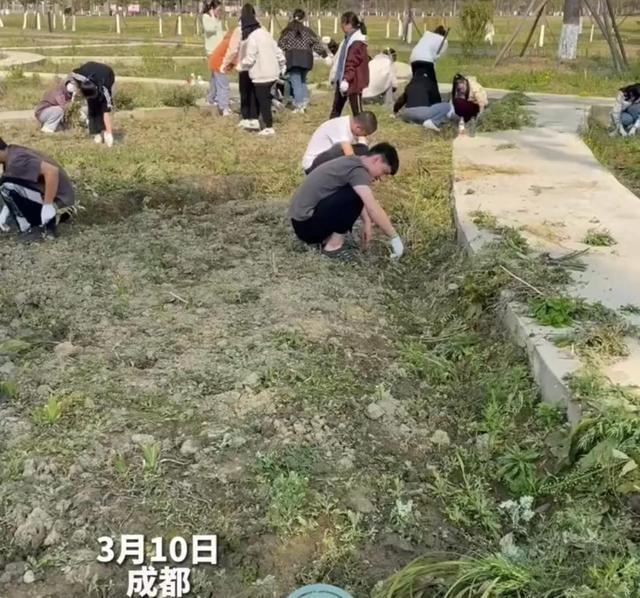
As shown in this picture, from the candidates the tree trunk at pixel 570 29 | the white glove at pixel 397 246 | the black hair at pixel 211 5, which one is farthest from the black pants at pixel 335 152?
the tree trunk at pixel 570 29

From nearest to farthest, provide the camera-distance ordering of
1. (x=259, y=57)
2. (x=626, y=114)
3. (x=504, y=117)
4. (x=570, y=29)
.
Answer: (x=259, y=57)
(x=504, y=117)
(x=626, y=114)
(x=570, y=29)

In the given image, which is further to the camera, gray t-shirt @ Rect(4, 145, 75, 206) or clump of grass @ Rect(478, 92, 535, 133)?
clump of grass @ Rect(478, 92, 535, 133)

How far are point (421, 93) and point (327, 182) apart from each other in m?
5.63

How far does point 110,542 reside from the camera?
8.74 feet

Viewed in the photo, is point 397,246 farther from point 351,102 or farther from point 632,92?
point 632,92

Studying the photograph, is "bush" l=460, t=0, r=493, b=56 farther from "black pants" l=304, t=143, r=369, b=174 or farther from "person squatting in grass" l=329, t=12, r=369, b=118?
"black pants" l=304, t=143, r=369, b=174

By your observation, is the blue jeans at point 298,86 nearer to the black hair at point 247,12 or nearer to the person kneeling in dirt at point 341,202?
the black hair at point 247,12

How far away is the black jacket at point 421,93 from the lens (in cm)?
1034

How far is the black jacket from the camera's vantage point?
10344 millimetres

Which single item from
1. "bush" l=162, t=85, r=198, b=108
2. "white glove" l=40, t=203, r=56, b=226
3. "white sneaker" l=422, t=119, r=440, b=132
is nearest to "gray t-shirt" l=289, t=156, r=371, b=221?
"white glove" l=40, t=203, r=56, b=226

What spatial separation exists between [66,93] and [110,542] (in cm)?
760

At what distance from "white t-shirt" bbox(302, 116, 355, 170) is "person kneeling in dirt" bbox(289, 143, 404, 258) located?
30.0 inches

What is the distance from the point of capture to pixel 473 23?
65.2 ft

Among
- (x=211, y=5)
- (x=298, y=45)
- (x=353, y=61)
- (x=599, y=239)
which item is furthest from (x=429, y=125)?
(x=599, y=239)
